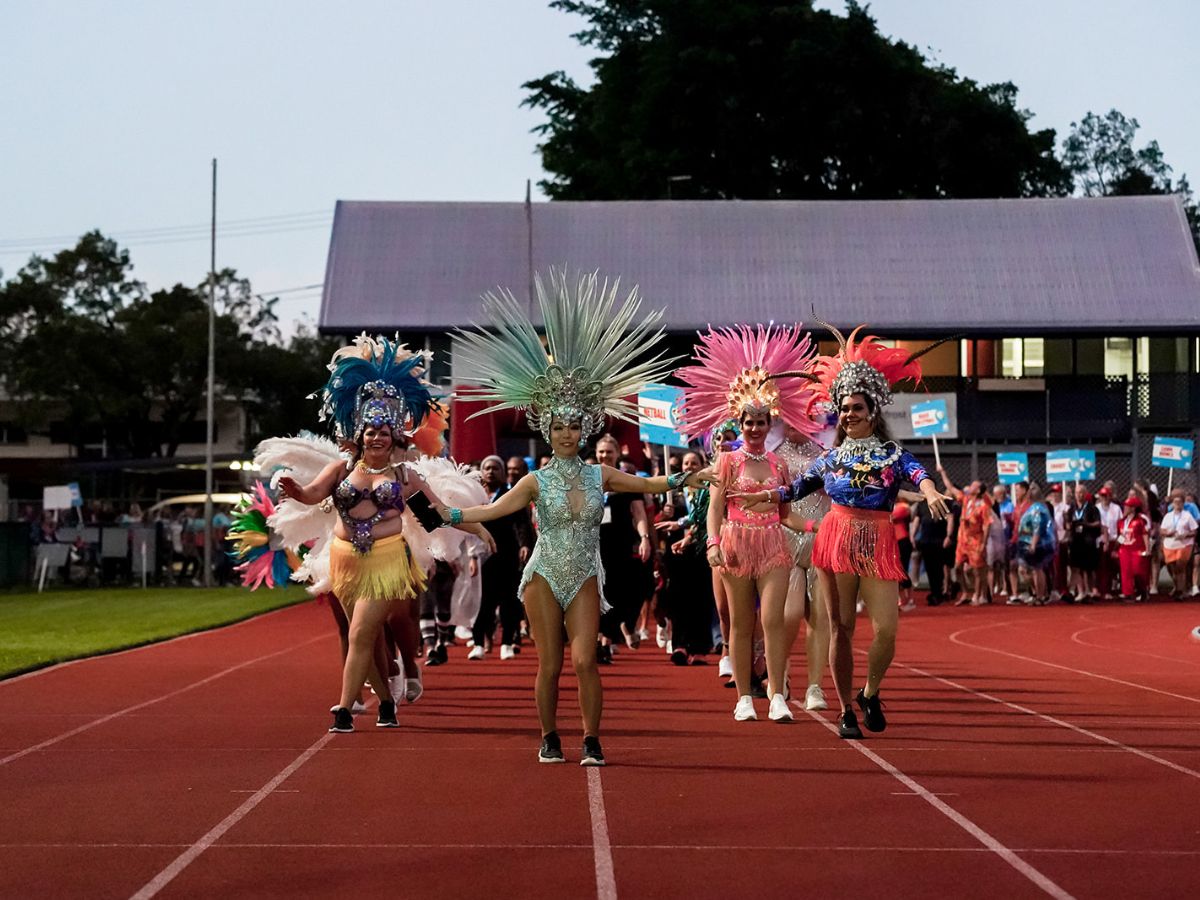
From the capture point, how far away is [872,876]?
7.76 m

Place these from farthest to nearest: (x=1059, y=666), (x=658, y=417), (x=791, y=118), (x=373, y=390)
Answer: (x=791, y=118) < (x=658, y=417) < (x=1059, y=666) < (x=373, y=390)

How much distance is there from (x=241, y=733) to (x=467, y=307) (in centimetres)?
3636

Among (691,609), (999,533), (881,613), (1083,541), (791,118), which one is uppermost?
(791,118)

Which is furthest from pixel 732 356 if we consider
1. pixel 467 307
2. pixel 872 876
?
pixel 467 307

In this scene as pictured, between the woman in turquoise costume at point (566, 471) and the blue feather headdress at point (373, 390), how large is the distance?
890mm

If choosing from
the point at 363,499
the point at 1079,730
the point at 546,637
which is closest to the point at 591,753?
the point at 546,637

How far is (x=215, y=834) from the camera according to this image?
872 cm

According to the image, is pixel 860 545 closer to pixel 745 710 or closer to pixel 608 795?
pixel 745 710

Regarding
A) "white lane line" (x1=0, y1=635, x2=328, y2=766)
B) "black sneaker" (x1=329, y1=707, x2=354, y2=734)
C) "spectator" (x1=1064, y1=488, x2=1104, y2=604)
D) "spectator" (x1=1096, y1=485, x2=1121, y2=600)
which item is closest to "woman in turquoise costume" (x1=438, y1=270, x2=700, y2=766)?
"black sneaker" (x1=329, y1=707, x2=354, y2=734)

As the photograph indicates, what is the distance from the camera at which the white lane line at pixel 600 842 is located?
24.5 feet

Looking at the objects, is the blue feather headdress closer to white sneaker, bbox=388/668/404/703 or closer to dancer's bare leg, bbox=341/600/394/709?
dancer's bare leg, bbox=341/600/394/709

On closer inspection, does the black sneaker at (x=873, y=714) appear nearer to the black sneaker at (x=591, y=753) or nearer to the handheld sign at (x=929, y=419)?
the black sneaker at (x=591, y=753)

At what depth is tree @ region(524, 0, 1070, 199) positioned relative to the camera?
218ft

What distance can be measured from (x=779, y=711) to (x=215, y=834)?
530 centimetres
